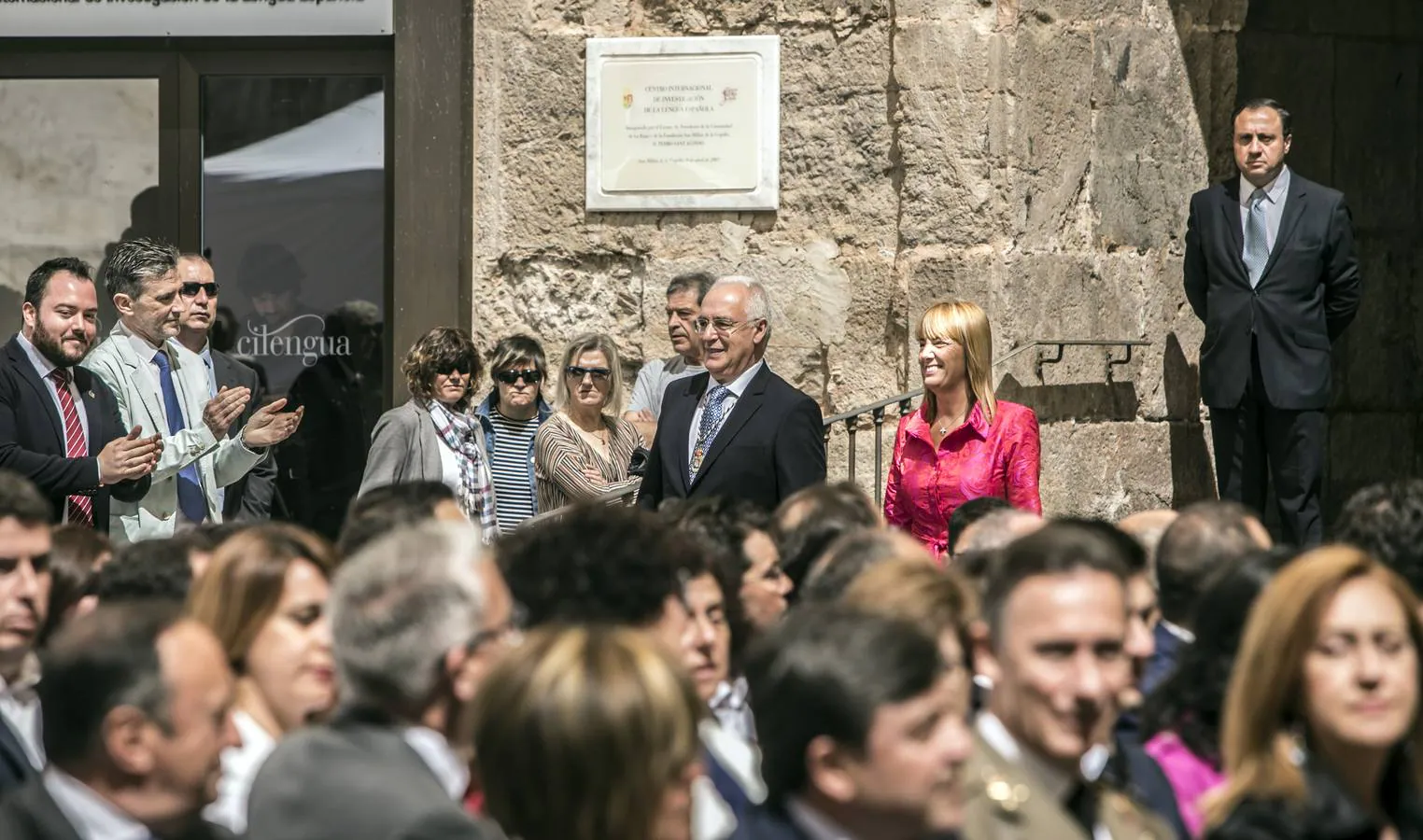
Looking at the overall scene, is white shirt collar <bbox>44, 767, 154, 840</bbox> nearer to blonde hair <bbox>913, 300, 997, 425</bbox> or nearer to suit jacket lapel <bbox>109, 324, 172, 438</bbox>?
suit jacket lapel <bbox>109, 324, 172, 438</bbox>

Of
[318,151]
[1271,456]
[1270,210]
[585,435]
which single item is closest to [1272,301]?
[1270,210]

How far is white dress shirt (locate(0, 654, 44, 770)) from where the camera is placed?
4.19 meters

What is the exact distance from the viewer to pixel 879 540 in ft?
15.6

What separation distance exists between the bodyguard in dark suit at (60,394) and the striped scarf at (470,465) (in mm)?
1324

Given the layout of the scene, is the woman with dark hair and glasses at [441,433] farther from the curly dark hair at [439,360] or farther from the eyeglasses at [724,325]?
the eyeglasses at [724,325]

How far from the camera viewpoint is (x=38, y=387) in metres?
7.20

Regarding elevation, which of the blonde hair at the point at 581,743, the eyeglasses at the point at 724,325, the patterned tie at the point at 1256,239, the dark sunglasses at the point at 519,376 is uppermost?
the patterned tie at the point at 1256,239

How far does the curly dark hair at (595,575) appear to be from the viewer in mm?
4023

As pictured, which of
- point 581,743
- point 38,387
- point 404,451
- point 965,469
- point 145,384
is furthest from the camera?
point 404,451

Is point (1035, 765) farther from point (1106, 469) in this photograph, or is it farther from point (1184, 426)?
point (1184, 426)

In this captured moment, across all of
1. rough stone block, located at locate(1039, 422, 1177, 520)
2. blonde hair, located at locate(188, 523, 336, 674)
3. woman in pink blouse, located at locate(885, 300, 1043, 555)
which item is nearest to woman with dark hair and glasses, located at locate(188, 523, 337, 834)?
blonde hair, located at locate(188, 523, 336, 674)

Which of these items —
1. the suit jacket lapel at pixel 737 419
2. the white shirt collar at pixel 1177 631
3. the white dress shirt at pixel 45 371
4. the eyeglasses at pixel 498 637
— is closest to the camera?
the eyeglasses at pixel 498 637

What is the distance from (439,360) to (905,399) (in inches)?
76.3

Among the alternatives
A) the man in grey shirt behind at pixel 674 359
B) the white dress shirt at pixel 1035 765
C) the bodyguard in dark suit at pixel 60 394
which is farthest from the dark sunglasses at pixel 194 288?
the white dress shirt at pixel 1035 765
